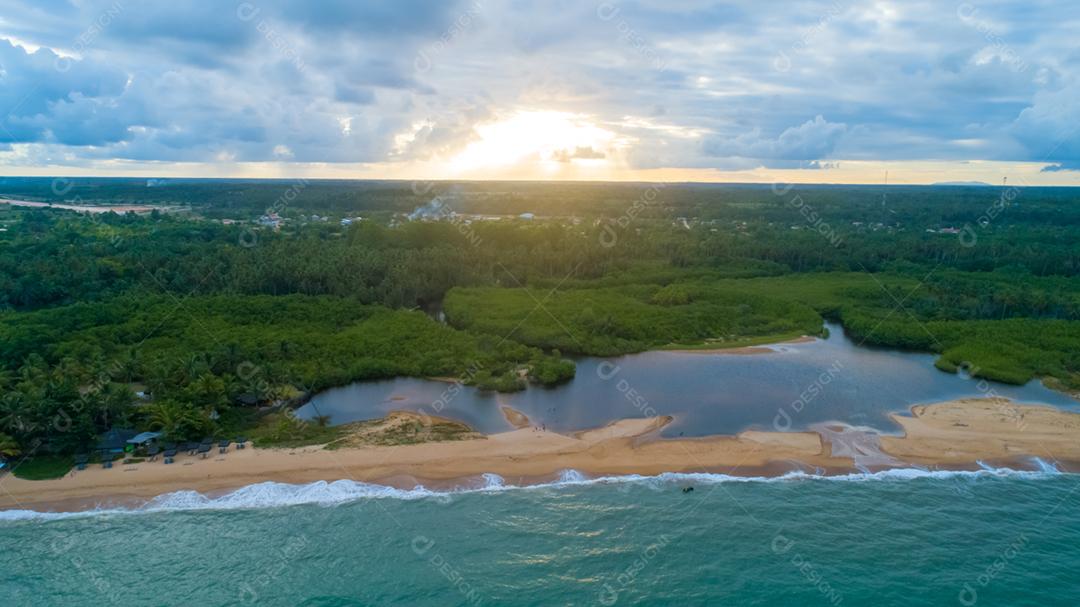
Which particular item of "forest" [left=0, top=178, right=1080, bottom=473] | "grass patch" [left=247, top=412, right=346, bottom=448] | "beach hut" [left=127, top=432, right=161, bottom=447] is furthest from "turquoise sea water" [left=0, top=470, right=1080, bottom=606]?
"forest" [left=0, top=178, right=1080, bottom=473]

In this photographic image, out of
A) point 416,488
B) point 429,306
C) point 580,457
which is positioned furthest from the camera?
point 429,306

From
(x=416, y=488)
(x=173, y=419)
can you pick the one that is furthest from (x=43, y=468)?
(x=416, y=488)

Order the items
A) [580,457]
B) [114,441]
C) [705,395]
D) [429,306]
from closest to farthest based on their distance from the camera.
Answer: [114,441] < [580,457] < [705,395] < [429,306]

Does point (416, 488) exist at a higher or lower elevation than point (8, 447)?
lower

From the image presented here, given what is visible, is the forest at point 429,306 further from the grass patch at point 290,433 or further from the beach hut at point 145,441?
the grass patch at point 290,433

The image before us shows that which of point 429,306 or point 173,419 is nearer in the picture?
point 173,419

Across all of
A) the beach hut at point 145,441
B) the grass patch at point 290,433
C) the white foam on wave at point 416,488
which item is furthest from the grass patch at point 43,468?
the grass patch at point 290,433

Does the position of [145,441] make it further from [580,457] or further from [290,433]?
[580,457]
